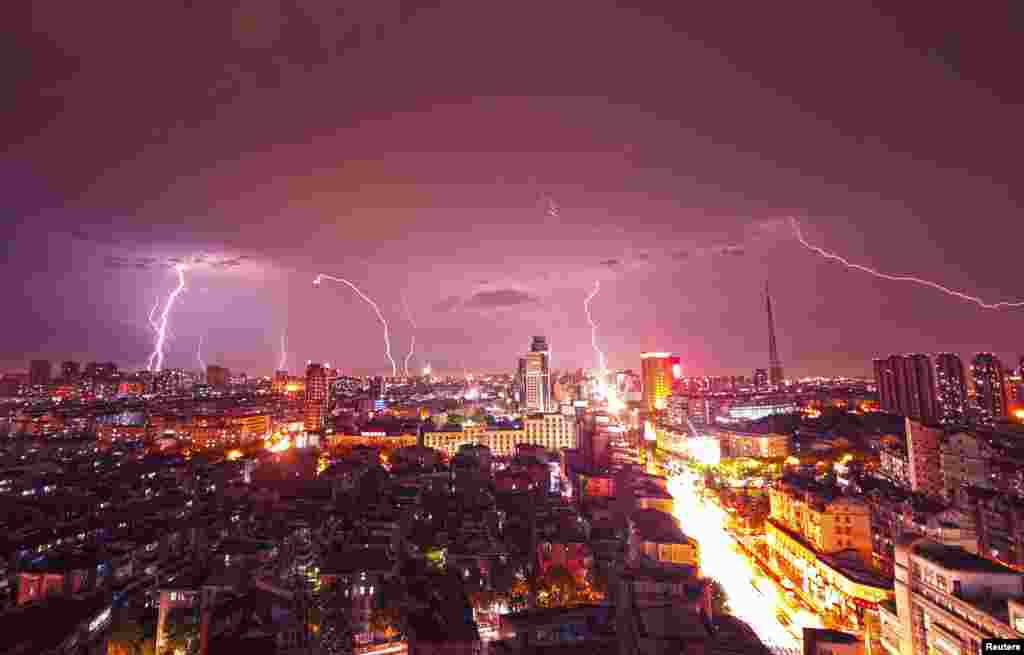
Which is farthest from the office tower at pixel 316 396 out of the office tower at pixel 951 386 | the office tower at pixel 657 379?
the office tower at pixel 951 386

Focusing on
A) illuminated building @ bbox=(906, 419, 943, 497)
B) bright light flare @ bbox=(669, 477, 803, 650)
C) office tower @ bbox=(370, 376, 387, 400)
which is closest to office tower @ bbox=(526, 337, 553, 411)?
office tower @ bbox=(370, 376, 387, 400)

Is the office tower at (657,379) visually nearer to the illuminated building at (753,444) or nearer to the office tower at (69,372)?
the illuminated building at (753,444)

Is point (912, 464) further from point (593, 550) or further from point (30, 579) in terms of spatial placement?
point (30, 579)

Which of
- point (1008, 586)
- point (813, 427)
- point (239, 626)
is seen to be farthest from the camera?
point (813, 427)

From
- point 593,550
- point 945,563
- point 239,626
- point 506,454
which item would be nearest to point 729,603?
point 593,550

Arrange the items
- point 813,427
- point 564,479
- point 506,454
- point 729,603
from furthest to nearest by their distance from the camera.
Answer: point 813,427 → point 506,454 → point 564,479 → point 729,603

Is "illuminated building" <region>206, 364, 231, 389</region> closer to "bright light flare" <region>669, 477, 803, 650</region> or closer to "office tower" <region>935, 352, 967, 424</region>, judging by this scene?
"bright light flare" <region>669, 477, 803, 650</region>
